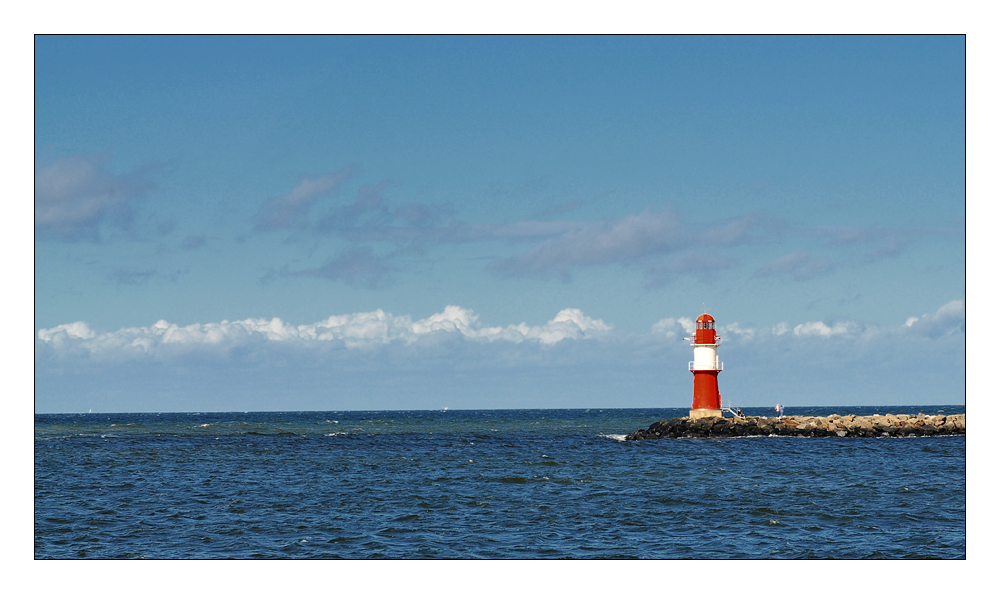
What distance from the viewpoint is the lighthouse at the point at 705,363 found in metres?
52.8

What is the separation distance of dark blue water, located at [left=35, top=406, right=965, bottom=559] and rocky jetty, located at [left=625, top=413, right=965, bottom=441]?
775 cm

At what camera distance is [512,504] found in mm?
27969

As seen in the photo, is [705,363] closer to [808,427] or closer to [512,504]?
[808,427]

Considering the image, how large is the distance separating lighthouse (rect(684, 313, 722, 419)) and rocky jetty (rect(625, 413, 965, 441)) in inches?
58.9

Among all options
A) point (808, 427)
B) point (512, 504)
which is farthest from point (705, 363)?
point (512, 504)

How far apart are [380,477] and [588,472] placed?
808 centimetres

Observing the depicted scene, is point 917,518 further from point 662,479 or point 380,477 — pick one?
point 380,477

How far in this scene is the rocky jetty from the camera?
5612 centimetres

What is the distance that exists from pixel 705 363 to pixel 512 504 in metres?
27.5

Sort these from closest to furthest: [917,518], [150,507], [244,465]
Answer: [917,518] → [150,507] → [244,465]

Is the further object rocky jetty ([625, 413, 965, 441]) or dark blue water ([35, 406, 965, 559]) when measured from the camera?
rocky jetty ([625, 413, 965, 441])

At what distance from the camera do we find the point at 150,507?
90.9 ft

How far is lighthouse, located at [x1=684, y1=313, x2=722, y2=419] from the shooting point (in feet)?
173
